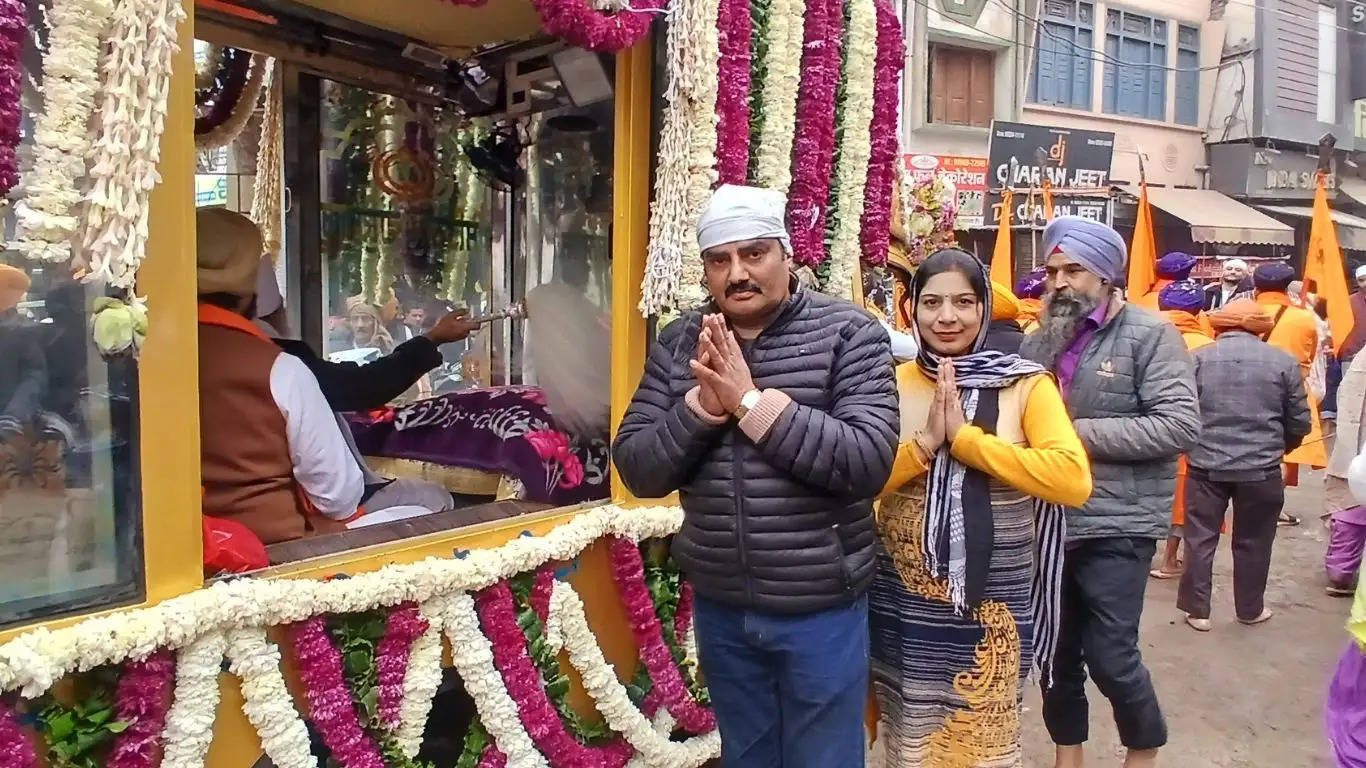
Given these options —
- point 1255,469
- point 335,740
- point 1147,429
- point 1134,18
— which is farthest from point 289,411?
point 1134,18

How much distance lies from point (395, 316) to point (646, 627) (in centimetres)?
213

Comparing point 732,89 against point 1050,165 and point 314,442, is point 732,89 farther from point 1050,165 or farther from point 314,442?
point 1050,165

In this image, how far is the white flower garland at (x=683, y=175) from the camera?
105 inches

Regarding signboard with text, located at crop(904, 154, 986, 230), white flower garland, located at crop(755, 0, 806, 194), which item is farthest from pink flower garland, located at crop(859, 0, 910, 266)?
signboard with text, located at crop(904, 154, 986, 230)

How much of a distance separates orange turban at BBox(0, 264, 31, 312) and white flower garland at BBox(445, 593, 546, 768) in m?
1.09

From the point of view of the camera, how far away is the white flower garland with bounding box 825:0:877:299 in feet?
10.6

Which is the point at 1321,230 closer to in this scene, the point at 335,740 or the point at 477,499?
the point at 477,499

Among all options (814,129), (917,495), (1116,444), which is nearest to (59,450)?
(917,495)

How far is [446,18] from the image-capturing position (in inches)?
137

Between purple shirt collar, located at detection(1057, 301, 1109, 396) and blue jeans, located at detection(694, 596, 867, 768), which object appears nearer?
blue jeans, located at detection(694, 596, 867, 768)

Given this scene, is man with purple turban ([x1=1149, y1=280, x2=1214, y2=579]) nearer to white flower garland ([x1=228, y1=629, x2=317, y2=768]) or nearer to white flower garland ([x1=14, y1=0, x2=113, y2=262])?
white flower garland ([x1=228, y1=629, x2=317, y2=768])

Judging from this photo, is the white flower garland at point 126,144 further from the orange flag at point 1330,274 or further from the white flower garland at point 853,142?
the orange flag at point 1330,274

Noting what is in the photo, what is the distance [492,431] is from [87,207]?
1.66m

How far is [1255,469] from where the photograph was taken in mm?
4887
